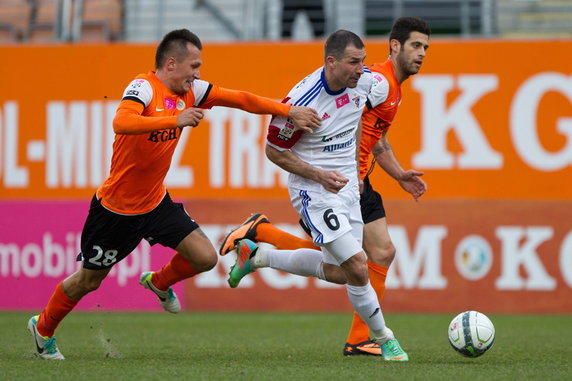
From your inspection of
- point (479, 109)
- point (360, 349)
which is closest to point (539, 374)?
point (360, 349)

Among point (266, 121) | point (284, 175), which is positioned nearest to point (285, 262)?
point (284, 175)

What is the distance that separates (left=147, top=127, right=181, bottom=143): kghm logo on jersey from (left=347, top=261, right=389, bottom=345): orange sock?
197 cm

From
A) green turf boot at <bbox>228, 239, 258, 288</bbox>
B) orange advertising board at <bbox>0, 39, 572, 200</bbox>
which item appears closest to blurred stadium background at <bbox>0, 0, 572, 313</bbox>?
orange advertising board at <bbox>0, 39, 572, 200</bbox>

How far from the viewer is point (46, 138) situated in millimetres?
14305

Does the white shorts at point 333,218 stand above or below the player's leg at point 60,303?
above

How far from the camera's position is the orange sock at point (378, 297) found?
7.63 m

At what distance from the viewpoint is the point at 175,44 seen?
6.95 metres

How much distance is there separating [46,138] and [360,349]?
815 cm

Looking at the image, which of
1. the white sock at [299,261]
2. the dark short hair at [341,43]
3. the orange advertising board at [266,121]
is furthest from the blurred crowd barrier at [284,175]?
the dark short hair at [341,43]

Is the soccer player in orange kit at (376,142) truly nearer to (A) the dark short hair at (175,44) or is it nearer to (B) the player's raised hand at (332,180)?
(B) the player's raised hand at (332,180)

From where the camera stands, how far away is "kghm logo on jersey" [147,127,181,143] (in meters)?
6.93

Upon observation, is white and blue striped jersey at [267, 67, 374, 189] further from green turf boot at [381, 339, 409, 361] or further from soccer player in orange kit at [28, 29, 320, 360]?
green turf boot at [381, 339, 409, 361]

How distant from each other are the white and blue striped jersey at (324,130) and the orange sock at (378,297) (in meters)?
1.00

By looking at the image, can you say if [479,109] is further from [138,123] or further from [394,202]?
[138,123]
